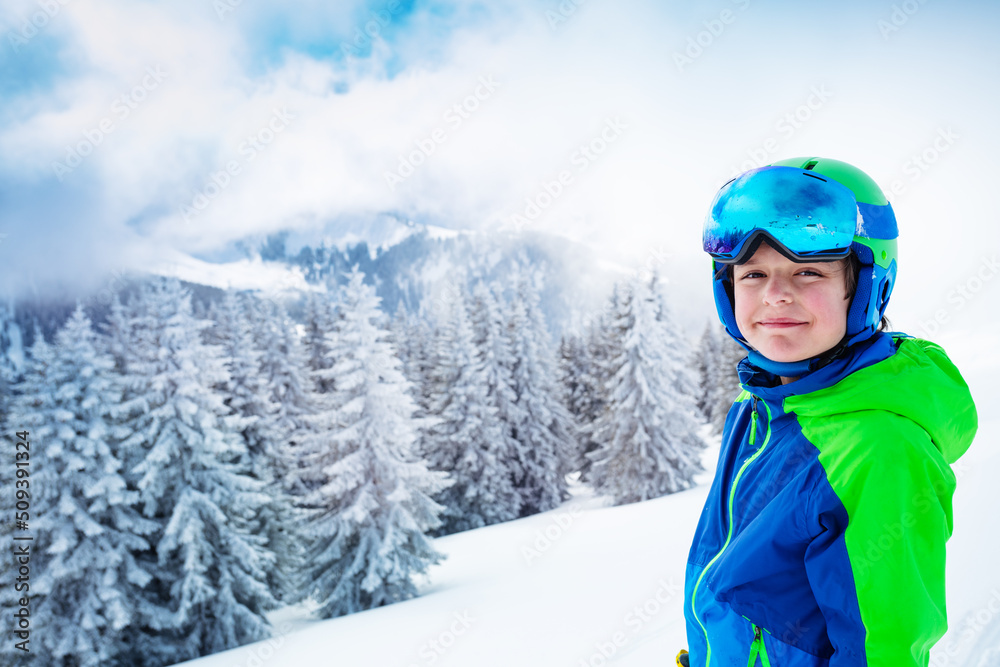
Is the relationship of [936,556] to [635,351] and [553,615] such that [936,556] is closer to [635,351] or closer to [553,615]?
[553,615]

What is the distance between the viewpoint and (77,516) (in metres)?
13.4

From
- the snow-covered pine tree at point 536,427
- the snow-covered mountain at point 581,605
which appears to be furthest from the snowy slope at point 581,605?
the snow-covered pine tree at point 536,427

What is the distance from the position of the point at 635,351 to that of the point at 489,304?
7.64 m

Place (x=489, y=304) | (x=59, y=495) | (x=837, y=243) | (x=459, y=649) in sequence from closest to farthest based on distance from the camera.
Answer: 1. (x=837, y=243)
2. (x=459, y=649)
3. (x=59, y=495)
4. (x=489, y=304)

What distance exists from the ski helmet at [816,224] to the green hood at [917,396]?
166 millimetres

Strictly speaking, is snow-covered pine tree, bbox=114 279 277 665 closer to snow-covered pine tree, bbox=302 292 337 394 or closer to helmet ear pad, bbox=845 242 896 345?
snow-covered pine tree, bbox=302 292 337 394

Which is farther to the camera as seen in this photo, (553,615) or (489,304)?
(489,304)

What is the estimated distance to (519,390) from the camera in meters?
26.6

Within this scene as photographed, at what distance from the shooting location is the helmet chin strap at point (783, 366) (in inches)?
63.8

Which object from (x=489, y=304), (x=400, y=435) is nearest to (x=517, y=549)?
(x=400, y=435)

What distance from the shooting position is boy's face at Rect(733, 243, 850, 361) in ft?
5.19

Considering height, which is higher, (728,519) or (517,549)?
(728,519)

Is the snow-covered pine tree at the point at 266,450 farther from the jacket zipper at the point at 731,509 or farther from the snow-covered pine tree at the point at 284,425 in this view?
the jacket zipper at the point at 731,509

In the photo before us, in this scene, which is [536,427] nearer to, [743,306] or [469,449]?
[469,449]
